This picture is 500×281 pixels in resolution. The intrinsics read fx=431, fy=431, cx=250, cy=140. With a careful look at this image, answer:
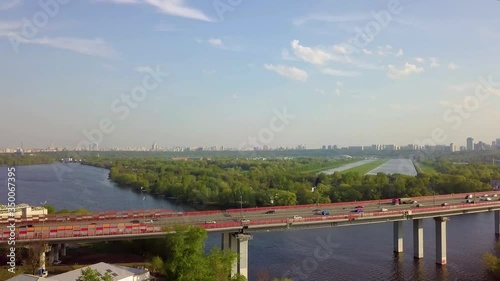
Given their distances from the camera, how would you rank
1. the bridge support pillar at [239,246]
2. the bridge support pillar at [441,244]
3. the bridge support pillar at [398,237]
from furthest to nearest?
the bridge support pillar at [398,237] < the bridge support pillar at [441,244] < the bridge support pillar at [239,246]

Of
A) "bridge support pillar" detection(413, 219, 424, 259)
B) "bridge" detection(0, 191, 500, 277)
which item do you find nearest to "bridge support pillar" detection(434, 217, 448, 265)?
"bridge" detection(0, 191, 500, 277)

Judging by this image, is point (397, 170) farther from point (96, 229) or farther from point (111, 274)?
point (111, 274)

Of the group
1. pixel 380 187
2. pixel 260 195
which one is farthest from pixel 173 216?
pixel 380 187

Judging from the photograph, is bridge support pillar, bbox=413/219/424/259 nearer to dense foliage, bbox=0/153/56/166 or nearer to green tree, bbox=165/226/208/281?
green tree, bbox=165/226/208/281

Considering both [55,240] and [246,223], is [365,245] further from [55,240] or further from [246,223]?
[55,240]

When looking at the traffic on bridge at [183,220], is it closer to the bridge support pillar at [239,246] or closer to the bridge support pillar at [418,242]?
the bridge support pillar at [239,246]

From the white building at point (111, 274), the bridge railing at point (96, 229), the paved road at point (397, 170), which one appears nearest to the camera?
the white building at point (111, 274)

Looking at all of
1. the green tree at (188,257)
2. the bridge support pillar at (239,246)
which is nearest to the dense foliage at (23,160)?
the bridge support pillar at (239,246)

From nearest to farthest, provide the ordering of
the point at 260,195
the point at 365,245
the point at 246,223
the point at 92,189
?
1. the point at 246,223
2. the point at 365,245
3. the point at 260,195
4. the point at 92,189
